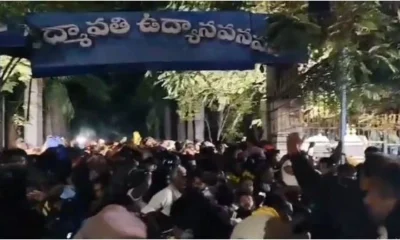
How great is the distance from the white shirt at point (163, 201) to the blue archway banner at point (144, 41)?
41cm

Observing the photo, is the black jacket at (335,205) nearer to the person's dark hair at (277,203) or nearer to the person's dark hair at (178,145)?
the person's dark hair at (277,203)

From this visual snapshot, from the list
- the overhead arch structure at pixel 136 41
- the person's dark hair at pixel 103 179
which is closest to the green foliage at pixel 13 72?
the overhead arch structure at pixel 136 41

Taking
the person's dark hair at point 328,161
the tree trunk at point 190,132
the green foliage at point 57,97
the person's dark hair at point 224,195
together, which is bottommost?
the person's dark hair at point 224,195

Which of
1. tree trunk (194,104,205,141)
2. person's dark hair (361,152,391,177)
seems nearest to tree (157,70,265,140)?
tree trunk (194,104,205,141)

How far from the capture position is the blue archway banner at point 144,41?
2.00 m

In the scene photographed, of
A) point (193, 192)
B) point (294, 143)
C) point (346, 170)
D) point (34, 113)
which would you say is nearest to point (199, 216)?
point (193, 192)

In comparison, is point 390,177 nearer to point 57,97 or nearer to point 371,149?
point 371,149

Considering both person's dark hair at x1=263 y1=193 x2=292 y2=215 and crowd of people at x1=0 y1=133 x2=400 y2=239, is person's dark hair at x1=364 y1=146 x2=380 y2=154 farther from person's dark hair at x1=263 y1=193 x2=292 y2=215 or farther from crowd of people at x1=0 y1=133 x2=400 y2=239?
person's dark hair at x1=263 y1=193 x2=292 y2=215

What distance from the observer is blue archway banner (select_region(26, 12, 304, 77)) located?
6.57 feet

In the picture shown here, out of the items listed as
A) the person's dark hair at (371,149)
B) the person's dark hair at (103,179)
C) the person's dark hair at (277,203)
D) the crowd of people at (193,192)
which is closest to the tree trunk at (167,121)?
the crowd of people at (193,192)

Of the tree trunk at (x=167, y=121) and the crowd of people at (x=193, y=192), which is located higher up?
the tree trunk at (x=167, y=121)

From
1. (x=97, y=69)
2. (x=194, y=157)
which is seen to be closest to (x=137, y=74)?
(x=97, y=69)

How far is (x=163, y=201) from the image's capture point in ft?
6.72

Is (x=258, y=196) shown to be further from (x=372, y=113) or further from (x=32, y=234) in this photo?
(x=32, y=234)
